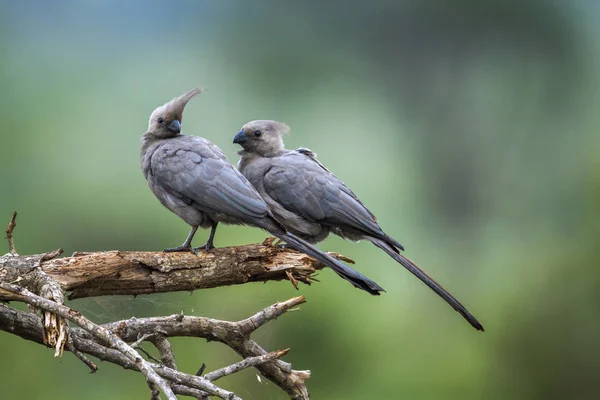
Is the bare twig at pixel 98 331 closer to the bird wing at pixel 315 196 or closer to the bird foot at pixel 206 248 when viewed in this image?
the bird foot at pixel 206 248

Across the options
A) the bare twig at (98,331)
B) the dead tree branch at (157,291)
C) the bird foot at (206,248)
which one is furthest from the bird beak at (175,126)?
the bare twig at (98,331)

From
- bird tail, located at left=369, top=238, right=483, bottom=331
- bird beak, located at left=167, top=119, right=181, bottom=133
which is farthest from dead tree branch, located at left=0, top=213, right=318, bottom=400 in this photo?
bird beak, located at left=167, top=119, right=181, bottom=133

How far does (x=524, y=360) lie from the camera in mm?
4992

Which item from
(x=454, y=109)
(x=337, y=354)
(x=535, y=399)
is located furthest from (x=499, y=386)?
(x=454, y=109)

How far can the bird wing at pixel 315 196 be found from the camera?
3736 mm

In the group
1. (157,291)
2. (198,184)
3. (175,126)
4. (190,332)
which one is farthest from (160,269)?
(175,126)

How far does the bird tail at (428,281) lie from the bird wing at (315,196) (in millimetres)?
99

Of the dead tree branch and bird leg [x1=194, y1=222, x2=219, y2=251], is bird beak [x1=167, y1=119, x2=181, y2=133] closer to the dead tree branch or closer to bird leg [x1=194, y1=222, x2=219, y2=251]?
bird leg [x1=194, y1=222, x2=219, y2=251]

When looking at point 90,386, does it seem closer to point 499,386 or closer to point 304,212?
point 304,212

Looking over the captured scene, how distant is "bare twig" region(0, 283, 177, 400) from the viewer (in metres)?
2.08

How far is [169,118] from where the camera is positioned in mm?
3602

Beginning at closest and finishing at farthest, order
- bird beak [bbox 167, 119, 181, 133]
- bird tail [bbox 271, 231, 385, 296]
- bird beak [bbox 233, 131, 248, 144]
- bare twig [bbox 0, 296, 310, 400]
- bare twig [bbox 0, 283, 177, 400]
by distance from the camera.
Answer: bare twig [bbox 0, 283, 177, 400], bare twig [bbox 0, 296, 310, 400], bird tail [bbox 271, 231, 385, 296], bird beak [bbox 167, 119, 181, 133], bird beak [bbox 233, 131, 248, 144]

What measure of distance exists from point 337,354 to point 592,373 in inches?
66.2

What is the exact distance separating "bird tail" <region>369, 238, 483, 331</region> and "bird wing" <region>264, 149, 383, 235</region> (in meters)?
0.10
